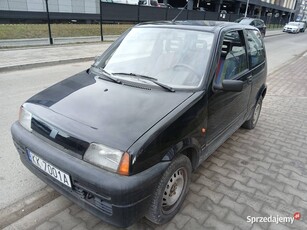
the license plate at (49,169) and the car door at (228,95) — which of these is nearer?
the license plate at (49,169)

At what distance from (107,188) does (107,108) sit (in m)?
0.72

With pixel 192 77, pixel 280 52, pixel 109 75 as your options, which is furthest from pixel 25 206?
pixel 280 52

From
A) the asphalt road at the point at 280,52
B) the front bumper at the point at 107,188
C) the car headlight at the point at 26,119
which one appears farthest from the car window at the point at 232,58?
the asphalt road at the point at 280,52

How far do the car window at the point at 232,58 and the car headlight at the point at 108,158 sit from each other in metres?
1.45

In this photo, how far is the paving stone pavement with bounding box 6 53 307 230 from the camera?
248 cm

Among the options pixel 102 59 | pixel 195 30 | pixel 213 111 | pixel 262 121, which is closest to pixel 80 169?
pixel 213 111

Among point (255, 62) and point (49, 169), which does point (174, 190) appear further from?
point (255, 62)

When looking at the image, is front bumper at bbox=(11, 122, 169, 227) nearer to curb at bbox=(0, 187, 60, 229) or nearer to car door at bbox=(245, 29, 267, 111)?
curb at bbox=(0, 187, 60, 229)

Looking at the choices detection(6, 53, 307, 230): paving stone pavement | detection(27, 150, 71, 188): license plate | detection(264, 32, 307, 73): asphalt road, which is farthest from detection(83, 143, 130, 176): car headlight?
detection(264, 32, 307, 73): asphalt road

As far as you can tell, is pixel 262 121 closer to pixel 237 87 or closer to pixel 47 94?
pixel 237 87

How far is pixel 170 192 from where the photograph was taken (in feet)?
7.95

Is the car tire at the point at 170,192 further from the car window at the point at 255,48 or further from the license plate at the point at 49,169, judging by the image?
the car window at the point at 255,48

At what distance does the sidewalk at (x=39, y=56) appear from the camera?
8609mm

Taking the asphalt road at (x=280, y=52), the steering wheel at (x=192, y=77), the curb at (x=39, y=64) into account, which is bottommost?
the asphalt road at (x=280, y=52)
